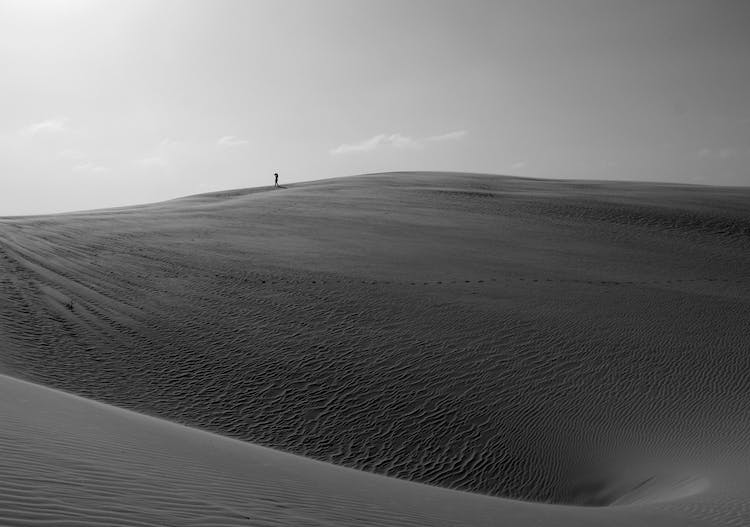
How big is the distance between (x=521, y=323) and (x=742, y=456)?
20.0 feet

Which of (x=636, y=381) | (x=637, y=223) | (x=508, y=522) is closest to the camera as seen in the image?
(x=508, y=522)

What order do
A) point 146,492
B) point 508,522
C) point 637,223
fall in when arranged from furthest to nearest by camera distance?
point 637,223 → point 508,522 → point 146,492

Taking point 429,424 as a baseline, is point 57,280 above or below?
above

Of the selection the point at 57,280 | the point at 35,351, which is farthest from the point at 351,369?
the point at 57,280

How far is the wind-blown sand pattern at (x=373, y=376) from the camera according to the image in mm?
5792

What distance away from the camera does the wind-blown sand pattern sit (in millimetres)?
5792

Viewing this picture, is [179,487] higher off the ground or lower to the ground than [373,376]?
higher

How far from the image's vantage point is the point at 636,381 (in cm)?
1174

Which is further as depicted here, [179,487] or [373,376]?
[373,376]

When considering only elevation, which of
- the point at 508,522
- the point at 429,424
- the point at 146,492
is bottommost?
the point at 429,424

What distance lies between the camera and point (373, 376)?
40.0ft

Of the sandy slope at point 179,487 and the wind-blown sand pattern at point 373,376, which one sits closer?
the sandy slope at point 179,487

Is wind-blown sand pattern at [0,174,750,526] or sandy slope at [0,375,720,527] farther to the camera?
wind-blown sand pattern at [0,174,750,526]

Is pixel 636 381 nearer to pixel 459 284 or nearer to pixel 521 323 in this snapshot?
pixel 521 323
